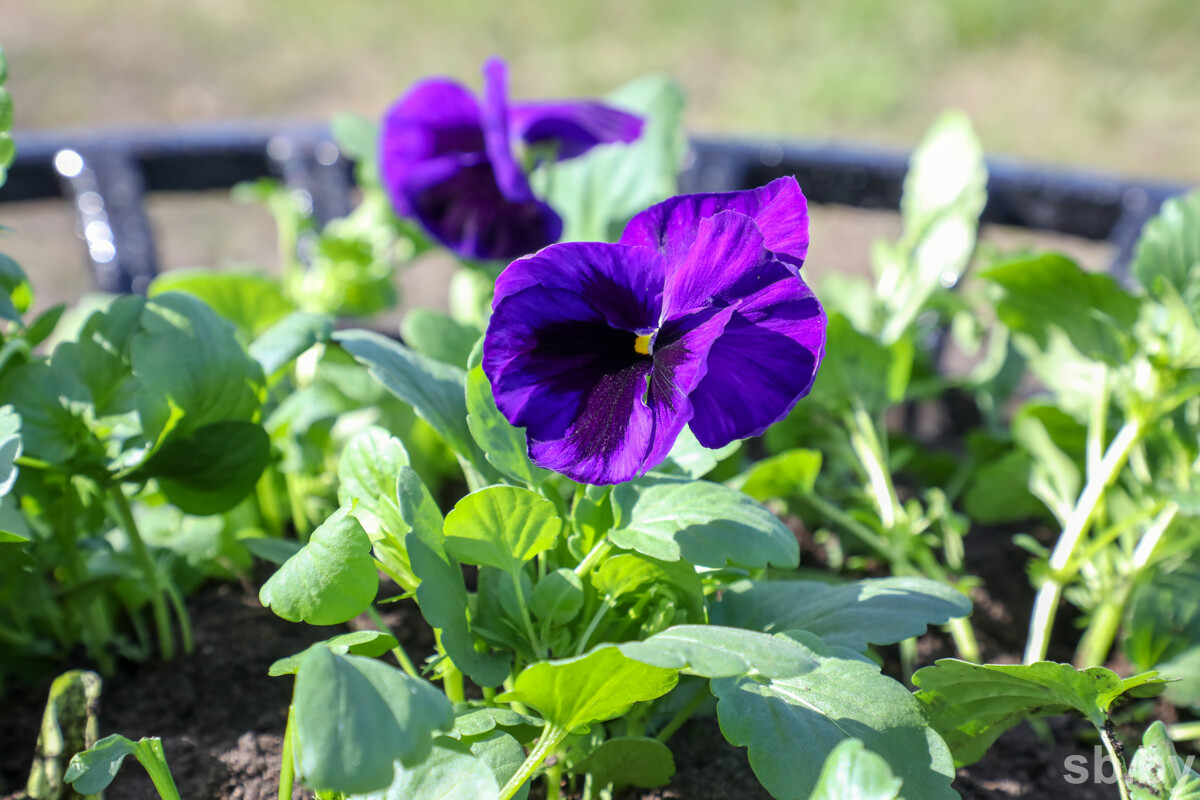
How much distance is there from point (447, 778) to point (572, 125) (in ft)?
2.21

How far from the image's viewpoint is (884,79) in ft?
11.1

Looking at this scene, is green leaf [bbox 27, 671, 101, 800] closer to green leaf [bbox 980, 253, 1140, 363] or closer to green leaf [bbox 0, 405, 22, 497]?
green leaf [bbox 0, 405, 22, 497]

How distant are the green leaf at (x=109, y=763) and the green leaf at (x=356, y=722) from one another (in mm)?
157

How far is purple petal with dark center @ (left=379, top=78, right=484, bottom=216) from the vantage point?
99 cm

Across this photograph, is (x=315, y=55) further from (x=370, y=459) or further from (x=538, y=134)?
(x=370, y=459)

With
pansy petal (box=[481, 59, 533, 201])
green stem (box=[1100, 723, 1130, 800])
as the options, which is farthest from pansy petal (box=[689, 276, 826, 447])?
pansy petal (box=[481, 59, 533, 201])

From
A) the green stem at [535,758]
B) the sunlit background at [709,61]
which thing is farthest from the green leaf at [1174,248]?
the sunlit background at [709,61]

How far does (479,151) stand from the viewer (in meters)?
1.06

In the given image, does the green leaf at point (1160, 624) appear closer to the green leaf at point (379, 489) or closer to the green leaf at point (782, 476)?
the green leaf at point (782, 476)

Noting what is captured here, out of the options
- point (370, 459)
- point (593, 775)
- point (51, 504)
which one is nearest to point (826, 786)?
point (593, 775)

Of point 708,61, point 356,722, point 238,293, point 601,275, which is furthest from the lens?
point 708,61

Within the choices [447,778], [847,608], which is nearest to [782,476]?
[847,608]

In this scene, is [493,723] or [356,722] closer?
[356,722]

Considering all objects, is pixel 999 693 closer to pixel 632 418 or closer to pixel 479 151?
pixel 632 418
